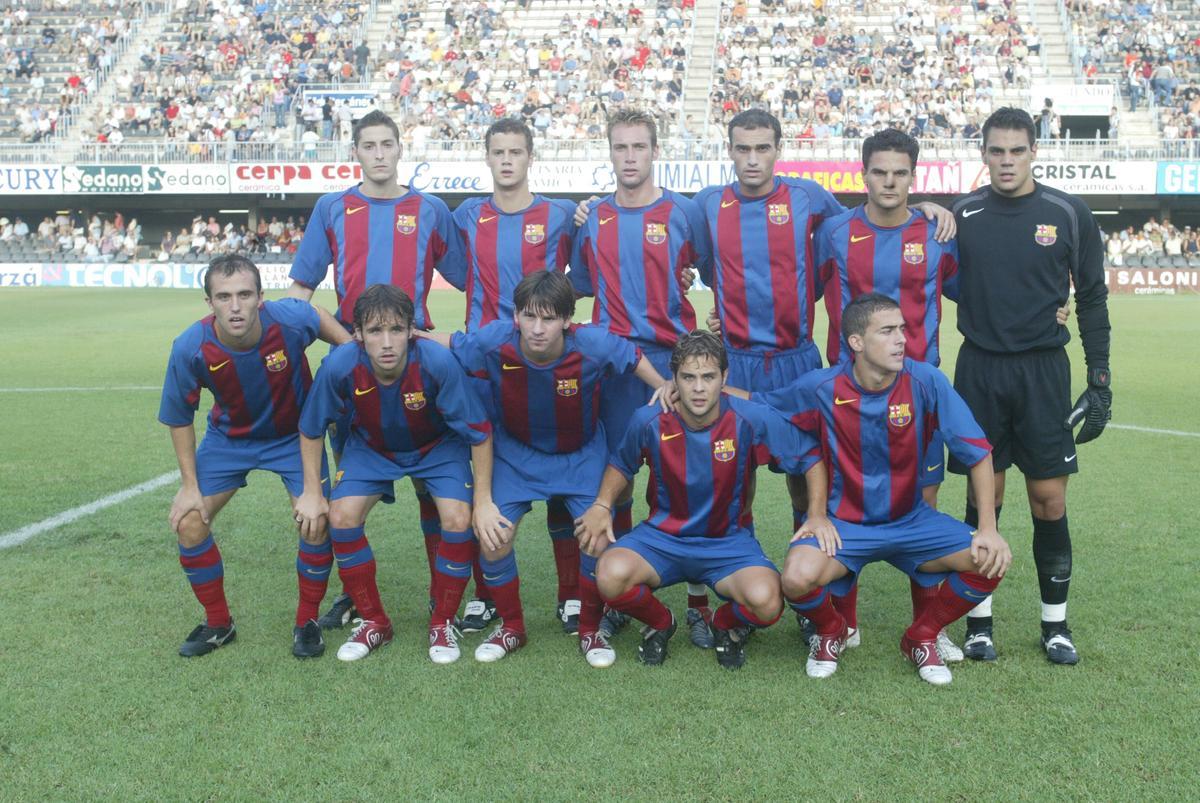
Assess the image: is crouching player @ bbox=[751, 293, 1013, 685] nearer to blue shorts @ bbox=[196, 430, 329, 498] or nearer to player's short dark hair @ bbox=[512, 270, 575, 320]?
player's short dark hair @ bbox=[512, 270, 575, 320]

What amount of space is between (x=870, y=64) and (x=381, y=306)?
28.4 metres

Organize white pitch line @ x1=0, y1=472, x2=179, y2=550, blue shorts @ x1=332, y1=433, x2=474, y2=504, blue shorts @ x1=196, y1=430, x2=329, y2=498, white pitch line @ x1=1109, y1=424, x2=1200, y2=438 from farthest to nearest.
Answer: white pitch line @ x1=1109, y1=424, x2=1200, y2=438, white pitch line @ x1=0, y1=472, x2=179, y2=550, blue shorts @ x1=196, y1=430, x2=329, y2=498, blue shorts @ x1=332, y1=433, x2=474, y2=504

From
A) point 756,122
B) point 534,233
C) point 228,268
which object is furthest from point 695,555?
point 228,268

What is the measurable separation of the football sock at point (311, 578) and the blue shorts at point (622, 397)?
49.6 inches

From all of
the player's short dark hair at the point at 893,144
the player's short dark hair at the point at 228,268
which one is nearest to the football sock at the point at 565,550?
the player's short dark hair at the point at 228,268

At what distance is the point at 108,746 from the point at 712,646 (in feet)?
6.70

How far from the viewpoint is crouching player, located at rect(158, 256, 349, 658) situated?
4.08 m

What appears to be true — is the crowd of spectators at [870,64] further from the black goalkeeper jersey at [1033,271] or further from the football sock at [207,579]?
the football sock at [207,579]

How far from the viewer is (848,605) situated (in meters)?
4.05

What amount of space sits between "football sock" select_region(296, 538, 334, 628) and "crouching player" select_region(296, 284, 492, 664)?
2.6 inches

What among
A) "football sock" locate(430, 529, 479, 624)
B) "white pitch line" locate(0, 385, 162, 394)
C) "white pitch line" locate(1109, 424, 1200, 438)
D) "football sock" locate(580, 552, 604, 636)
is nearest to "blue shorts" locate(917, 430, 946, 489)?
"football sock" locate(580, 552, 604, 636)

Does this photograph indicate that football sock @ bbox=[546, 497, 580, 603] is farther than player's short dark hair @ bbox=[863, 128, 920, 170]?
Yes

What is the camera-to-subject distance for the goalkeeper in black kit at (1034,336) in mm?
3949

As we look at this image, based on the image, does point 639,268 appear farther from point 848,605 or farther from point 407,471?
point 848,605
